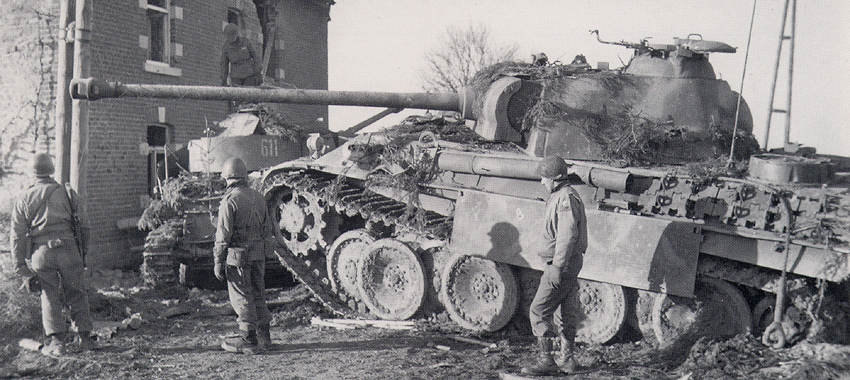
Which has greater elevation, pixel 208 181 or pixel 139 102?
pixel 139 102

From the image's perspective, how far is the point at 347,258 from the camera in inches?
374

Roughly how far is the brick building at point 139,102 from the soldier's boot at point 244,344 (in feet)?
20.4

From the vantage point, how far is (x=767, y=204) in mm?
6805

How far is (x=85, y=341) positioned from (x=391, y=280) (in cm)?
337

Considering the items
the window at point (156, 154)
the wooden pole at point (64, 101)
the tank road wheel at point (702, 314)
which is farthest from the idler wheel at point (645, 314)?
the window at point (156, 154)

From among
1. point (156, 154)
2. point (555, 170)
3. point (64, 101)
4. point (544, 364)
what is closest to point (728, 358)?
point (544, 364)

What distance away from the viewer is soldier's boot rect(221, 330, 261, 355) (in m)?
7.61

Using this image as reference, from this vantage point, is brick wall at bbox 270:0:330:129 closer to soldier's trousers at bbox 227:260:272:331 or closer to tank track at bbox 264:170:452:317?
tank track at bbox 264:170:452:317

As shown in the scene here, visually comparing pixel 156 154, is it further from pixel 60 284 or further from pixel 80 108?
pixel 60 284

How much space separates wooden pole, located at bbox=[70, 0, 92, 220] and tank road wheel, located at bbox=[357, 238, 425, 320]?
12.3ft

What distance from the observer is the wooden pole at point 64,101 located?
1000cm

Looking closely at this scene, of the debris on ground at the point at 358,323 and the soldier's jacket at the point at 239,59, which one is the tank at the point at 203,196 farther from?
the debris on ground at the point at 358,323

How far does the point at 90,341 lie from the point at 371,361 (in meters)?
2.88

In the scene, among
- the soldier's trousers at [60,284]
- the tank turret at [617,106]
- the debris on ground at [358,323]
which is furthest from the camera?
the debris on ground at [358,323]
